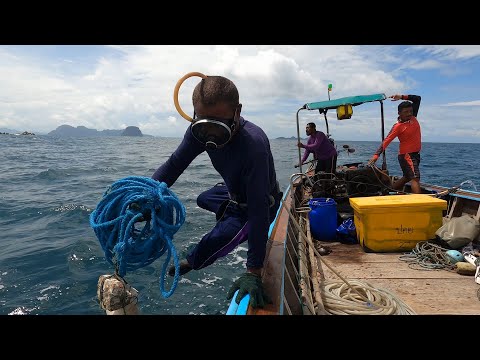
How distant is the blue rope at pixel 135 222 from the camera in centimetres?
204

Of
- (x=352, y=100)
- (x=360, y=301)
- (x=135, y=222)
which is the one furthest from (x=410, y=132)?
(x=135, y=222)

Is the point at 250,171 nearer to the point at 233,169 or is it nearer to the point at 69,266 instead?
the point at 233,169

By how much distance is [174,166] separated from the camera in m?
2.77

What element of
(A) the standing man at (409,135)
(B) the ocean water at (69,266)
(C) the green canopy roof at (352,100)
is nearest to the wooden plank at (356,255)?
(B) the ocean water at (69,266)

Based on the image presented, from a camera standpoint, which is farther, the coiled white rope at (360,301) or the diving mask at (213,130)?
the coiled white rope at (360,301)

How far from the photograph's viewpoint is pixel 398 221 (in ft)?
15.0

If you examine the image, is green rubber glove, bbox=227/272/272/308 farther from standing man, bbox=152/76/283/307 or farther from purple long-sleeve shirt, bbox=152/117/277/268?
purple long-sleeve shirt, bbox=152/117/277/268

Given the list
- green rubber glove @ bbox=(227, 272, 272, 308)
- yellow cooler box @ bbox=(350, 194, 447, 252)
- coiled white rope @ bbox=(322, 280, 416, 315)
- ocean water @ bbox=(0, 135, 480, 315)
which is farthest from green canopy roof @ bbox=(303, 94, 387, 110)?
green rubber glove @ bbox=(227, 272, 272, 308)

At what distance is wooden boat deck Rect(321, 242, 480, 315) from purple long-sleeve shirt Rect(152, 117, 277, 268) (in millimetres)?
2070

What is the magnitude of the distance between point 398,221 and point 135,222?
3.94 m

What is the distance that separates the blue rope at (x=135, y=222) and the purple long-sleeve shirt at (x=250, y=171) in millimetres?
531

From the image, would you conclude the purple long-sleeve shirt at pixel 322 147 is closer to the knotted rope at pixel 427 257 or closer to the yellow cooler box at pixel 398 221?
the yellow cooler box at pixel 398 221

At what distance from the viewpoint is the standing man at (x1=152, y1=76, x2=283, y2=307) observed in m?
2.20
